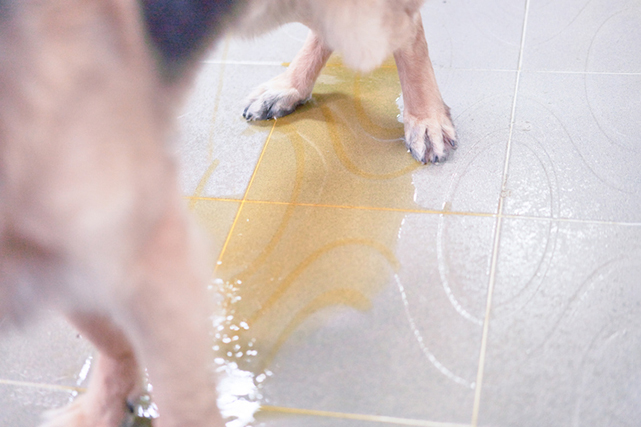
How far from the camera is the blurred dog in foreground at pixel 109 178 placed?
2.10ft

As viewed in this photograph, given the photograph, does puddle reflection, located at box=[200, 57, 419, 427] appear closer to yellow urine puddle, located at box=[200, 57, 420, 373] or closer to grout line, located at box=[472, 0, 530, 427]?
yellow urine puddle, located at box=[200, 57, 420, 373]

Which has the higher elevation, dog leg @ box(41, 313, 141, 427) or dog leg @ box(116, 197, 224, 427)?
dog leg @ box(116, 197, 224, 427)

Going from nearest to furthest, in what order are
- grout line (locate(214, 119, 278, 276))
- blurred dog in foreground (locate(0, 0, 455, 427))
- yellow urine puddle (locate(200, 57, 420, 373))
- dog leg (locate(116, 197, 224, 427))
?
blurred dog in foreground (locate(0, 0, 455, 427)), dog leg (locate(116, 197, 224, 427)), yellow urine puddle (locate(200, 57, 420, 373)), grout line (locate(214, 119, 278, 276))

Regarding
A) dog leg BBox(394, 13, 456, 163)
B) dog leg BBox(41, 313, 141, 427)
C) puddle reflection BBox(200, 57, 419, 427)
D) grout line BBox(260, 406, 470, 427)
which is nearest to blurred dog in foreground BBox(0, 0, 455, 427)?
dog leg BBox(41, 313, 141, 427)

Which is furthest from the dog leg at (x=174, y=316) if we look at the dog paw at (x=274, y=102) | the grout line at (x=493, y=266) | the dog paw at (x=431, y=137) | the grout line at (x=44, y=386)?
the dog paw at (x=274, y=102)

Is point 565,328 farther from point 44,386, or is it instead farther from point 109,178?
point 44,386

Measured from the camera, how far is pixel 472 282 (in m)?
1.39

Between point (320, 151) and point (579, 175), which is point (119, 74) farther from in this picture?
point (579, 175)

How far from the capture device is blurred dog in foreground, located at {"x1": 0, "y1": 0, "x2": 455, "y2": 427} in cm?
64

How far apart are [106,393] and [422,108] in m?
1.28

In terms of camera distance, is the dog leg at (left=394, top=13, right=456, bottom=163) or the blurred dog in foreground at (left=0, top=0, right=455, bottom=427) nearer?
the blurred dog in foreground at (left=0, top=0, right=455, bottom=427)

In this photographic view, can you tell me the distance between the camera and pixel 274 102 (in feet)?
6.52

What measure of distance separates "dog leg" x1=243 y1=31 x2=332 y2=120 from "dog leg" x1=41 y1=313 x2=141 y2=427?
1084 millimetres

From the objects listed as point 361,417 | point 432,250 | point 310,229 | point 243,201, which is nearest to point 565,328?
point 432,250
